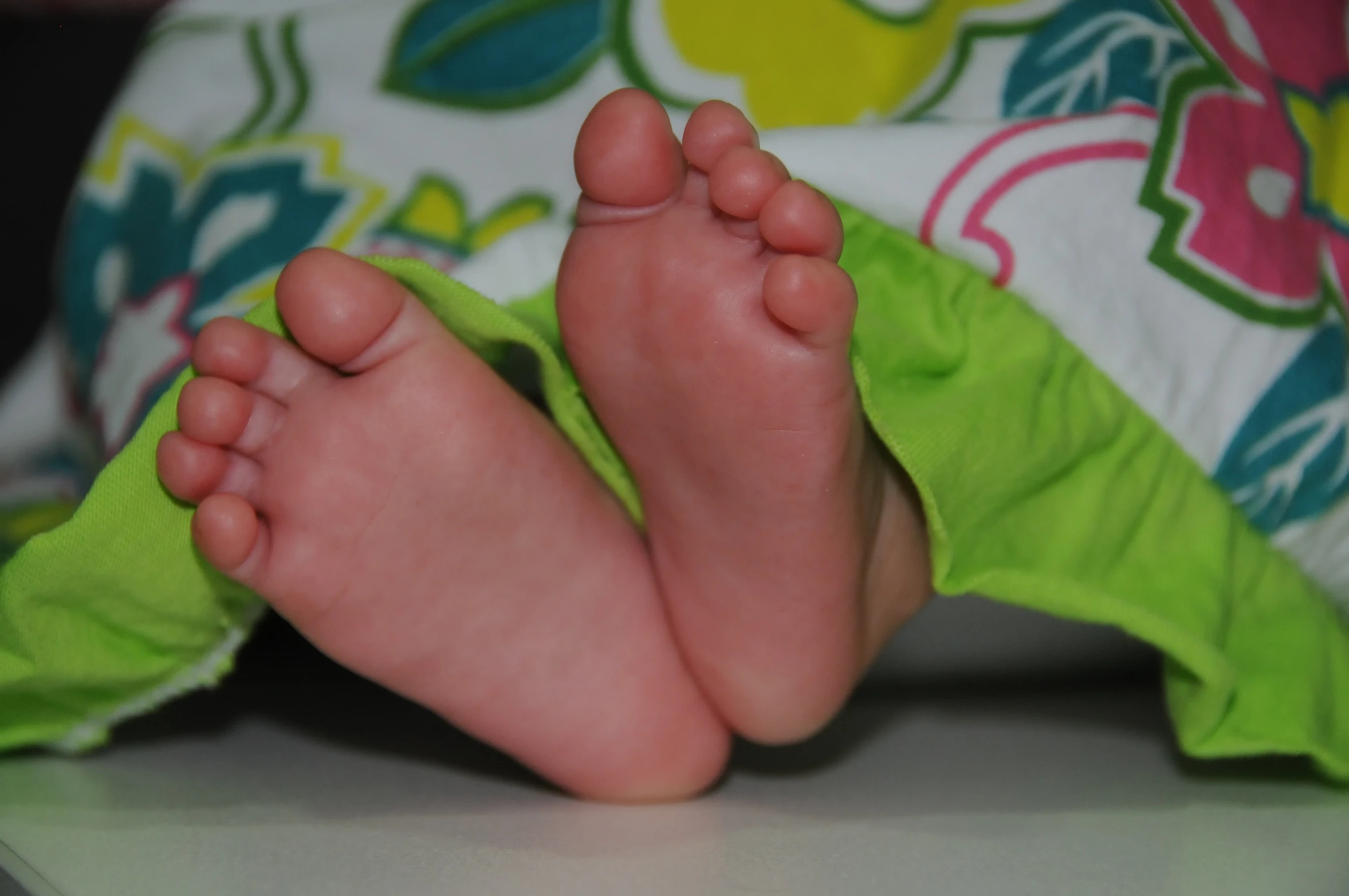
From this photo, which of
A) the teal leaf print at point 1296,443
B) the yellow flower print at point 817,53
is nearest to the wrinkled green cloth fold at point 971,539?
the teal leaf print at point 1296,443

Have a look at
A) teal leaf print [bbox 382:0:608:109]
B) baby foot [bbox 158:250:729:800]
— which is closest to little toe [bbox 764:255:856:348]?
→ baby foot [bbox 158:250:729:800]

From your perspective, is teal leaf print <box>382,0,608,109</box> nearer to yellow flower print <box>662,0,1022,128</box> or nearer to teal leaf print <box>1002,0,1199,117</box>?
yellow flower print <box>662,0,1022,128</box>

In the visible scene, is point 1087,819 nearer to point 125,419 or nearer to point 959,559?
point 959,559

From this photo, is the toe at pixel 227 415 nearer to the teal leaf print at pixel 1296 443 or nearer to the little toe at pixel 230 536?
the little toe at pixel 230 536

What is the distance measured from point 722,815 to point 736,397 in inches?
8.1

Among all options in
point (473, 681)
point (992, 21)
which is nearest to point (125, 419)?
point (473, 681)

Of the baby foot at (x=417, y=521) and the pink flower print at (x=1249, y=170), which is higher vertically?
the pink flower print at (x=1249, y=170)

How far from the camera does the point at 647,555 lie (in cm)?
61

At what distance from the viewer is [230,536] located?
52cm

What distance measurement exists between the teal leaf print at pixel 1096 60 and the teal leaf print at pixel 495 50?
0.24m

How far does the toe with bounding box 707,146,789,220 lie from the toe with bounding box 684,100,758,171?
0.02 m

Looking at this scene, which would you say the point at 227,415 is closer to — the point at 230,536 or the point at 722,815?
the point at 230,536

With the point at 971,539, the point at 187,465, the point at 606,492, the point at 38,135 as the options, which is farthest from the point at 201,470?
the point at 38,135

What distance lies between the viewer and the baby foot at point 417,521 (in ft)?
1.74
